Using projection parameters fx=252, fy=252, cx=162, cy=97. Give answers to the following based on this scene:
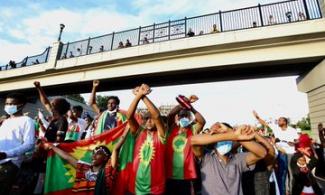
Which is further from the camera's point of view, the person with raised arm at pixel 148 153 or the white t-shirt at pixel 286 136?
the white t-shirt at pixel 286 136

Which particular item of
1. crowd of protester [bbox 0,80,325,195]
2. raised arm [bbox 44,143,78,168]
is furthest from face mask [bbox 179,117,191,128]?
raised arm [bbox 44,143,78,168]

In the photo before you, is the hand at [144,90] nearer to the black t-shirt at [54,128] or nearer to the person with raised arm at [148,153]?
the person with raised arm at [148,153]

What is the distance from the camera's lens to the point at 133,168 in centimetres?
330

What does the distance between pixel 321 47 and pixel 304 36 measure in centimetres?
83

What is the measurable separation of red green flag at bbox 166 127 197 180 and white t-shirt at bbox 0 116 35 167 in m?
1.79

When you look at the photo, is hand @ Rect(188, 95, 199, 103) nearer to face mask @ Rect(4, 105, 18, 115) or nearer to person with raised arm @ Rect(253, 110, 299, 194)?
face mask @ Rect(4, 105, 18, 115)

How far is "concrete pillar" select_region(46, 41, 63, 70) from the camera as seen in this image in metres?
18.7

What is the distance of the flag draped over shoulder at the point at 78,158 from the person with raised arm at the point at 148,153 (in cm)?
18

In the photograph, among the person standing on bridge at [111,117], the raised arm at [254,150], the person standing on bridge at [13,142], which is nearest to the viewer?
the raised arm at [254,150]

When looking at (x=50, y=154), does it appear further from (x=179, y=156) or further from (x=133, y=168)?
(x=179, y=156)

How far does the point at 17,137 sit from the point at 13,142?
72 mm

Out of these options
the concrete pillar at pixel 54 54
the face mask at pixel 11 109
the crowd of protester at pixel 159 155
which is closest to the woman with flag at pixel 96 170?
the crowd of protester at pixel 159 155

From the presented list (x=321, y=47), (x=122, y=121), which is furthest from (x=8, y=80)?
(x=321, y=47)

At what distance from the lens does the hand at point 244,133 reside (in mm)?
2182
